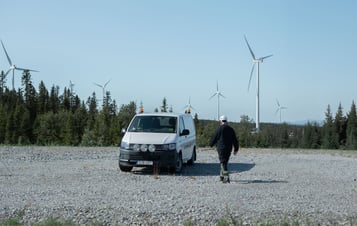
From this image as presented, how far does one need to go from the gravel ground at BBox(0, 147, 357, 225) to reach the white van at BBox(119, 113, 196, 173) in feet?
1.37

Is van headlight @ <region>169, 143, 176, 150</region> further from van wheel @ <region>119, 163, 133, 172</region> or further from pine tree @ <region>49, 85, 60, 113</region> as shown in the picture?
pine tree @ <region>49, 85, 60, 113</region>

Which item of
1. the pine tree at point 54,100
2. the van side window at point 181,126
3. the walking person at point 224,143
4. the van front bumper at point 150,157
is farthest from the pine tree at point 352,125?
the walking person at point 224,143

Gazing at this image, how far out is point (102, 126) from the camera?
62.4m

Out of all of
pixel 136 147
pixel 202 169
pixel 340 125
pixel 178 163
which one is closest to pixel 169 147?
pixel 178 163

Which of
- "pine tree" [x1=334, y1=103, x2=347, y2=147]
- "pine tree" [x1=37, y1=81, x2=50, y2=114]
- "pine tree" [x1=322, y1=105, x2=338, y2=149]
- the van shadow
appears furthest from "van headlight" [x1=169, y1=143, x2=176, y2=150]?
"pine tree" [x1=37, y1=81, x2=50, y2=114]

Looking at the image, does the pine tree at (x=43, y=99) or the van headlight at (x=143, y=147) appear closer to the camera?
the van headlight at (x=143, y=147)

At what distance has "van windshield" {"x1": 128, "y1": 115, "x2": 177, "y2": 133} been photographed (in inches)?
614

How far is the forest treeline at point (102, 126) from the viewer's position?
65062mm

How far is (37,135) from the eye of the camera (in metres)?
73.6

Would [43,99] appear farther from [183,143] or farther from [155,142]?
[155,142]

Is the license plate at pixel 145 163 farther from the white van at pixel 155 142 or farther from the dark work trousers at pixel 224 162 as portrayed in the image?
the dark work trousers at pixel 224 162

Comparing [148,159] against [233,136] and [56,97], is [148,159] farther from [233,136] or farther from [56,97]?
[56,97]

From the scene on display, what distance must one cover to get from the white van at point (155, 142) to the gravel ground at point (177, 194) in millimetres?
417

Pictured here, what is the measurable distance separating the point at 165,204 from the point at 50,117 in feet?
218
